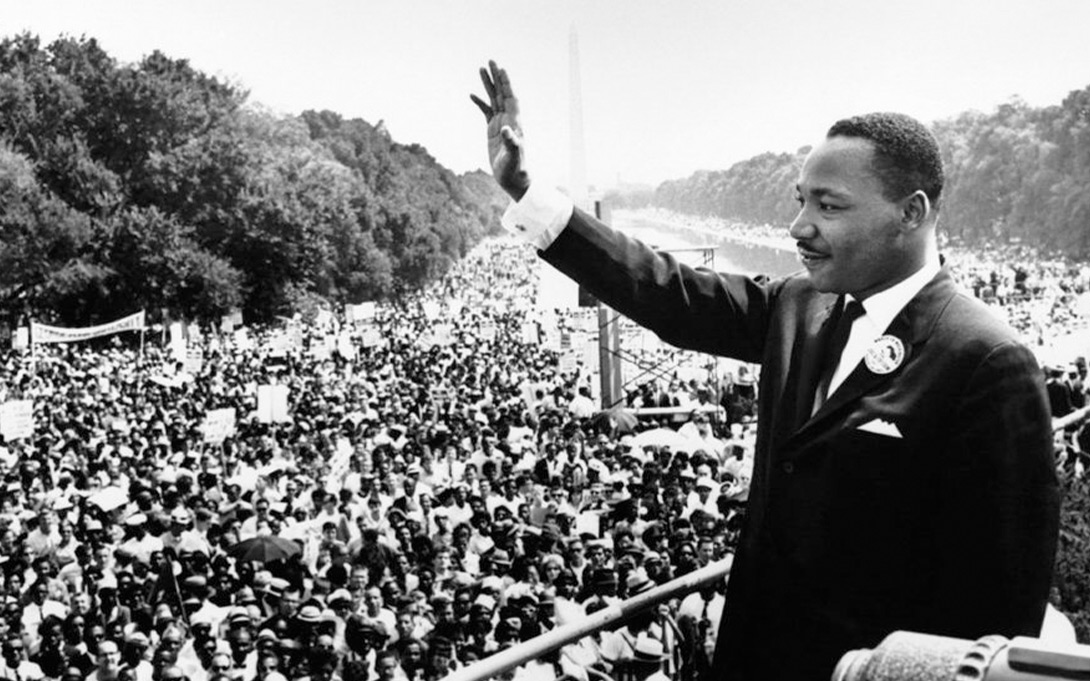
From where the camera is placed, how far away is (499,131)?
6.81ft

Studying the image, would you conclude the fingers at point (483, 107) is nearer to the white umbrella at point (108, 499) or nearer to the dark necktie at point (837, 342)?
the dark necktie at point (837, 342)

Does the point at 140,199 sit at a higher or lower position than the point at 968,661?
higher

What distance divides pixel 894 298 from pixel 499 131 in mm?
737

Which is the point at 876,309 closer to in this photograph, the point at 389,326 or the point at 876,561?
the point at 876,561

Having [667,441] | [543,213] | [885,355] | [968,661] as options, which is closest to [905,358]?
[885,355]

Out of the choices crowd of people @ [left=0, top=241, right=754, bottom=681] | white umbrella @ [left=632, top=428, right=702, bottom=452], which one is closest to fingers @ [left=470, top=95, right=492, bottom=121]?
crowd of people @ [left=0, top=241, right=754, bottom=681]

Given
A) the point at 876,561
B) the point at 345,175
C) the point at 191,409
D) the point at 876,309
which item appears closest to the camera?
the point at 876,561

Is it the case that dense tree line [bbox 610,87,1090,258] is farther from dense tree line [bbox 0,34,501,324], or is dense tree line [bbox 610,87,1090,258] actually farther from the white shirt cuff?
the white shirt cuff

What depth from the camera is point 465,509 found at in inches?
438

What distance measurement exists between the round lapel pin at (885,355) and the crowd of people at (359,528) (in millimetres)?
1503

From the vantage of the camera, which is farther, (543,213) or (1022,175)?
(1022,175)

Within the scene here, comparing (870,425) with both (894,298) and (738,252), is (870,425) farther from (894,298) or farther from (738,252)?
(738,252)

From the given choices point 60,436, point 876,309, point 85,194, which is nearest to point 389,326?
point 85,194

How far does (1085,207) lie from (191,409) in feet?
152
